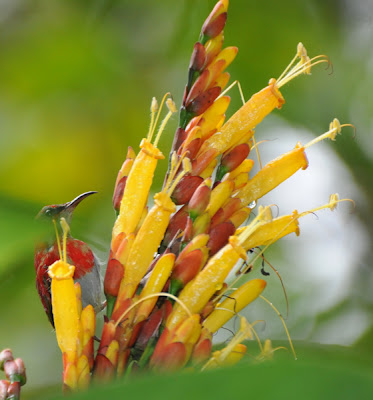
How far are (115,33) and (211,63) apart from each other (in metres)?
1.95

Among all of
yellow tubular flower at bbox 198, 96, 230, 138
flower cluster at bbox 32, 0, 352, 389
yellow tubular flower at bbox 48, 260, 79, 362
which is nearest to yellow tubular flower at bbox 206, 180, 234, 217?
flower cluster at bbox 32, 0, 352, 389

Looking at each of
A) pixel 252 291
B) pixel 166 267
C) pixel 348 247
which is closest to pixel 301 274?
pixel 348 247

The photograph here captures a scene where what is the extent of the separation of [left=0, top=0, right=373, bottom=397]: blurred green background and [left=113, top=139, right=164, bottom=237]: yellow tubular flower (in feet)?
4.54

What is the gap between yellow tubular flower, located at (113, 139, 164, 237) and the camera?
94 centimetres

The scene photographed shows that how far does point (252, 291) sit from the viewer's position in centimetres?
96

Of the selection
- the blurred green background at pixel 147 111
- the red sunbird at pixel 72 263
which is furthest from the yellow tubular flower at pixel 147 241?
the blurred green background at pixel 147 111

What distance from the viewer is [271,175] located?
3.25ft

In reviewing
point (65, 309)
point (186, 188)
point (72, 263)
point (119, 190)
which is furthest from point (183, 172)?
point (72, 263)

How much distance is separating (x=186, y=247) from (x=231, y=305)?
6.4 inches

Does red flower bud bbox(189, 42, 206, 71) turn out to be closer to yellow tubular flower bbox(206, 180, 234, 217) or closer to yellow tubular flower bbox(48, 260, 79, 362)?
yellow tubular flower bbox(206, 180, 234, 217)

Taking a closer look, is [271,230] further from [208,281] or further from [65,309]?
[65,309]

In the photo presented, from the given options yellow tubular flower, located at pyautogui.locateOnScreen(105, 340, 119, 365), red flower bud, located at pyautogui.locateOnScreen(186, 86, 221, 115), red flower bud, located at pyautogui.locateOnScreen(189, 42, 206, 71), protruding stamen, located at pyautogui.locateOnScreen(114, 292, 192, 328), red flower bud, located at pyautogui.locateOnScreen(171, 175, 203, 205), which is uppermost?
red flower bud, located at pyautogui.locateOnScreen(189, 42, 206, 71)

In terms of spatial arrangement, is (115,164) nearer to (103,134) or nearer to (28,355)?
(103,134)

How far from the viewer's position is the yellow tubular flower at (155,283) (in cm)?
84
